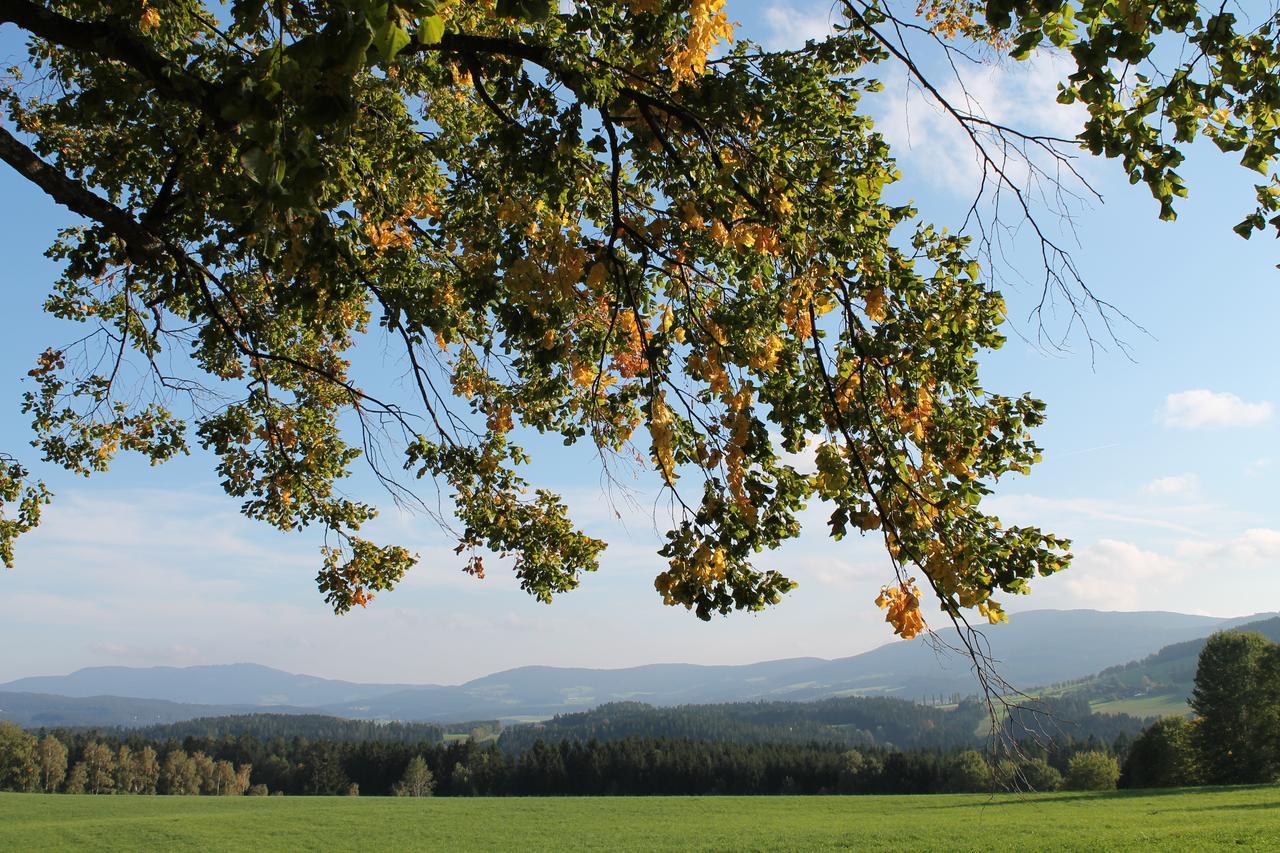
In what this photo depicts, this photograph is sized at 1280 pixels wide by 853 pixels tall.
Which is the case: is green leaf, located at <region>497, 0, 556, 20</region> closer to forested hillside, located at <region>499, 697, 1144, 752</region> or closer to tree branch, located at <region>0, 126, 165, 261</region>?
tree branch, located at <region>0, 126, 165, 261</region>

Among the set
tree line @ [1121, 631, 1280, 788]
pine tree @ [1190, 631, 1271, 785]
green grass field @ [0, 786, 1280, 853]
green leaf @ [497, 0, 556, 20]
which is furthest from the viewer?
pine tree @ [1190, 631, 1271, 785]

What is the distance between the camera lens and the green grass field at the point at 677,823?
88.1 ft

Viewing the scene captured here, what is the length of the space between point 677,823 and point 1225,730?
3751 cm

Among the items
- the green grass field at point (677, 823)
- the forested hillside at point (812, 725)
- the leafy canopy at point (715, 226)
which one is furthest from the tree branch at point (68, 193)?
the forested hillside at point (812, 725)

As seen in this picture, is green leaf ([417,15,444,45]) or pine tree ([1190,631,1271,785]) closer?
green leaf ([417,15,444,45])

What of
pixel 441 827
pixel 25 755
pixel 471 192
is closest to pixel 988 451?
pixel 471 192

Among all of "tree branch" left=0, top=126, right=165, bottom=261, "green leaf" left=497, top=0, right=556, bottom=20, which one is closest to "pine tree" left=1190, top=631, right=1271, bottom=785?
"tree branch" left=0, top=126, right=165, bottom=261

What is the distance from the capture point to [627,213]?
630cm

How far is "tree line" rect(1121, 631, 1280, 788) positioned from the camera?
170 ft

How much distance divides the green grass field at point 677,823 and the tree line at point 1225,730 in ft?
45.5

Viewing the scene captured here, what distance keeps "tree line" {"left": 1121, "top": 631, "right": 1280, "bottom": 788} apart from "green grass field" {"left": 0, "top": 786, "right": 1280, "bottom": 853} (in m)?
13.9

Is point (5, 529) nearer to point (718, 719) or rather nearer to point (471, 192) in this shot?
point (471, 192)

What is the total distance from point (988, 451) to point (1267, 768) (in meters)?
61.1

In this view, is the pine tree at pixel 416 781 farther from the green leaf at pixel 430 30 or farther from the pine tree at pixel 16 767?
the green leaf at pixel 430 30
